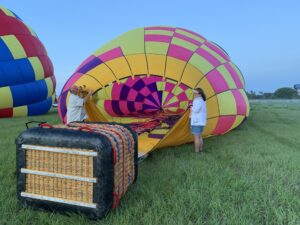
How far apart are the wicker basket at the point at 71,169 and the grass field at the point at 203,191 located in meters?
0.11

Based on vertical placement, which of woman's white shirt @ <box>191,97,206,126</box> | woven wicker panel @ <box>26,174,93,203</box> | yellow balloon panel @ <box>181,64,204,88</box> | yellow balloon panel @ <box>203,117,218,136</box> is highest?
yellow balloon panel @ <box>181,64,204,88</box>

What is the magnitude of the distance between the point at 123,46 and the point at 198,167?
118 inches

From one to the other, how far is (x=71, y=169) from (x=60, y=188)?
0.55ft

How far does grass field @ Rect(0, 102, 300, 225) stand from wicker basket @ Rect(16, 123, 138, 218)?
0.36 feet

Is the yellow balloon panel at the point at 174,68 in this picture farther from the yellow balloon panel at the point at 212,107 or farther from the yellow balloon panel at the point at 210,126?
the yellow balloon panel at the point at 210,126

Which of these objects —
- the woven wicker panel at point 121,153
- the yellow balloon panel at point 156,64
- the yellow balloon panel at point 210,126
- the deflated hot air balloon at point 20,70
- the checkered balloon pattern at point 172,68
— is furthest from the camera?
the deflated hot air balloon at point 20,70

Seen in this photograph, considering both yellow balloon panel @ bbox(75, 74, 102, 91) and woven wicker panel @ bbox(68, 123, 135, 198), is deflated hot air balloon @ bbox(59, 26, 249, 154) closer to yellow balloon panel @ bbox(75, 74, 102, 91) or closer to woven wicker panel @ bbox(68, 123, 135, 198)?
yellow balloon panel @ bbox(75, 74, 102, 91)

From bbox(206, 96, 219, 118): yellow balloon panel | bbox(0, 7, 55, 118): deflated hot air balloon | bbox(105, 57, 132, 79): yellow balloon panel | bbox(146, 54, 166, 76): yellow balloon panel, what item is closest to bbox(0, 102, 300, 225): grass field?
bbox(206, 96, 219, 118): yellow balloon panel

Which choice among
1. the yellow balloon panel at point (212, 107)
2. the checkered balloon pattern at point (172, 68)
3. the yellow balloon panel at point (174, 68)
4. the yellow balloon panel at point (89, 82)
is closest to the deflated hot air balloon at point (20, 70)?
the checkered balloon pattern at point (172, 68)

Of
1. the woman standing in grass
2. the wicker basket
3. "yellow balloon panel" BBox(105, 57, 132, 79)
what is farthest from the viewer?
"yellow balloon panel" BBox(105, 57, 132, 79)

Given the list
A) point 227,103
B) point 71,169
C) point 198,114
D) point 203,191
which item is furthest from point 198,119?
point 71,169

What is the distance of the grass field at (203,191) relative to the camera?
A: 79.4 inches

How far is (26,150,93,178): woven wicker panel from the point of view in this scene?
79.7 inches

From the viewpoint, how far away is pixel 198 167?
3164 mm
